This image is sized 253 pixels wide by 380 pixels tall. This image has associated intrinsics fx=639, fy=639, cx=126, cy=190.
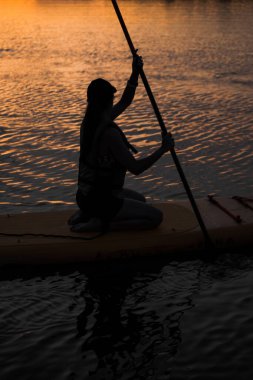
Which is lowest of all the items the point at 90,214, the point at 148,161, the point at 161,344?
the point at 161,344

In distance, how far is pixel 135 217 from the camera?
7508 millimetres

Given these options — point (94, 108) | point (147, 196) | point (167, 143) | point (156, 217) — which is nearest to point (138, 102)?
point (147, 196)

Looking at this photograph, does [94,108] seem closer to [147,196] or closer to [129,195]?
[129,195]

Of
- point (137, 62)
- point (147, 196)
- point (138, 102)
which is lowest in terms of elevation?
point (147, 196)

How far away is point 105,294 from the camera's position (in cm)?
714

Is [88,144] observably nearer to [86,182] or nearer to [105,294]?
[86,182]

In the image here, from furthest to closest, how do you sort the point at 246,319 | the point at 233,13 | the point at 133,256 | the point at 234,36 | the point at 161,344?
the point at 233,13 → the point at 234,36 → the point at 133,256 → the point at 246,319 → the point at 161,344

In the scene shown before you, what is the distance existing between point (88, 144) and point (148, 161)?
696 millimetres

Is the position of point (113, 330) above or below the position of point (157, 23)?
below

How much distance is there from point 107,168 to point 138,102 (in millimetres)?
10995

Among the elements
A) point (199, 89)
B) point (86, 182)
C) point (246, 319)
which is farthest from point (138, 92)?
point (246, 319)

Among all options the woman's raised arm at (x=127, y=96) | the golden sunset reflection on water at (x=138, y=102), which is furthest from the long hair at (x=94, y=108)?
the golden sunset reflection on water at (x=138, y=102)

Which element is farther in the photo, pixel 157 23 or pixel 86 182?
pixel 157 23

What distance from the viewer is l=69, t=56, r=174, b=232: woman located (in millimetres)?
6973
